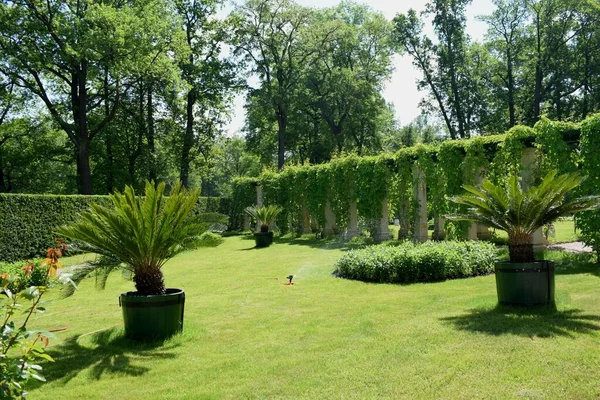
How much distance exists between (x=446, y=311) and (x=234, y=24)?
29.7 metres

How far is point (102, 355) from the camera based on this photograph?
17.1 feet

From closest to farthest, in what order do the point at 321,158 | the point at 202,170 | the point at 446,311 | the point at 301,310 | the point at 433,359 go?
the point at 433,359 → the point at 446,311 → the point at 301,310 → the point at 202,170 → the point at 321,158

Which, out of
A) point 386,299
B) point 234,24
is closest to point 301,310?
point 386,299

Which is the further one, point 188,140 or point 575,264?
point 188,140

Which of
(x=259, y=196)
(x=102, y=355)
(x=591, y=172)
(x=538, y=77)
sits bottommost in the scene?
(x=102, y=355)

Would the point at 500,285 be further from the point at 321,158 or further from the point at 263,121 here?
the point at 263,121

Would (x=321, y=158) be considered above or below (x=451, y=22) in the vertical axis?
below

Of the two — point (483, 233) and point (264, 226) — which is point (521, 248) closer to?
point (483, 233)

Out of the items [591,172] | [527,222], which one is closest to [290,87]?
[591,172]

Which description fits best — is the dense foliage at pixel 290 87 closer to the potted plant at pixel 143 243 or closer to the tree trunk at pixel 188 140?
the tree trunk at pixel 188 140

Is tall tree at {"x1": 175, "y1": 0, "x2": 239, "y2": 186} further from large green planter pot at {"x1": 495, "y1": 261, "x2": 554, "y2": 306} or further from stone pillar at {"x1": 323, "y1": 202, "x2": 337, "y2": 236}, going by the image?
large green planter pot at {"x1": 495, "y1": 261, "x2": 554, "y2": 306}

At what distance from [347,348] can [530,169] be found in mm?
7856

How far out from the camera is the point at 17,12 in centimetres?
2080

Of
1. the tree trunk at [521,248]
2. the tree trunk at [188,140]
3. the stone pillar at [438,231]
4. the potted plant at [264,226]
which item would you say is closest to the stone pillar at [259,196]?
the potted plant at [264,226]
